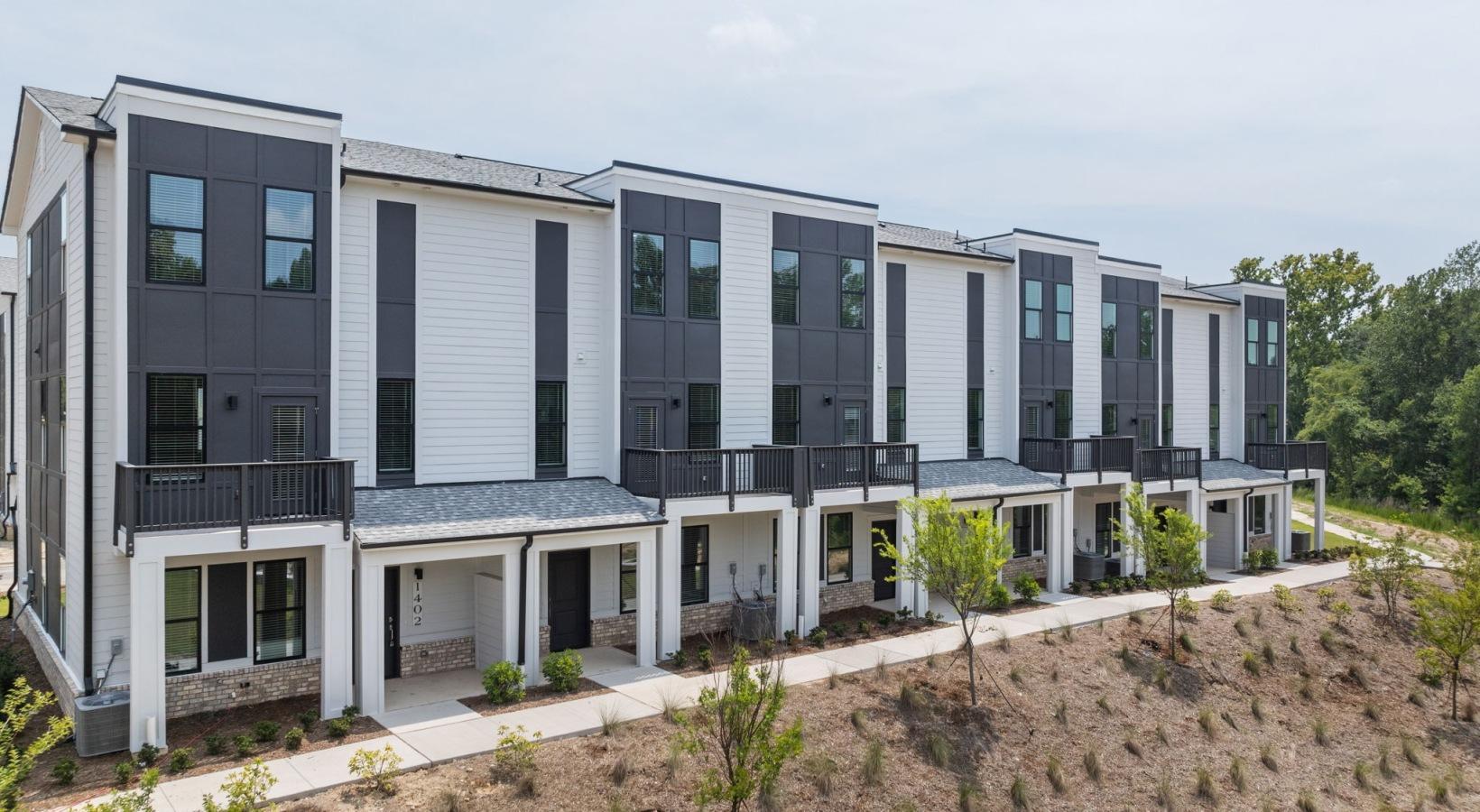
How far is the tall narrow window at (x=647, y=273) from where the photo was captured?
18.6m

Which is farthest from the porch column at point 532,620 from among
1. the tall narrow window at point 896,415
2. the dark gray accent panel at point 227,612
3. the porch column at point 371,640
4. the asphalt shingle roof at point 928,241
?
the asphalt shingle roof at point 928,241

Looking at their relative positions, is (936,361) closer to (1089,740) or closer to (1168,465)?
(1168,465)

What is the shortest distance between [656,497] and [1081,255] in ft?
53.0

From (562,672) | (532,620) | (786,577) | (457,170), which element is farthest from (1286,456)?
(457,170)

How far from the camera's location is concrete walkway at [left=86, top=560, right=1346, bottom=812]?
11.5 metres

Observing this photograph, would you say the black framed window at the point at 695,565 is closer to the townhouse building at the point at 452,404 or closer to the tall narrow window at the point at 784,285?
the townhouse building at the point at 452,404

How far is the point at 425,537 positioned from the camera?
14.4 m

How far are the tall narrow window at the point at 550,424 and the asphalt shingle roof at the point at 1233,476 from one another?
19.9m

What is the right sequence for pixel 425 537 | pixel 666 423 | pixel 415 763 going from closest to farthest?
pixel 415 763 → pixel 425 537 → pixel 666 423

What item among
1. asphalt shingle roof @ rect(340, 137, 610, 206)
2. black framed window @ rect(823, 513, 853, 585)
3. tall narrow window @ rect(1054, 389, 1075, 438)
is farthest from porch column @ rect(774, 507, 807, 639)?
tall narrow window @ rect(1054, 389, 1075, 438)

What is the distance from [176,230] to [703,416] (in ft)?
32.9

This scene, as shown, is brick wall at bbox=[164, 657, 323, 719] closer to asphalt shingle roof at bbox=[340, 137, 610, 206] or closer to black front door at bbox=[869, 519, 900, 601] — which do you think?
asphalt shingle roof at bbox=[340, 137, 610, 206]

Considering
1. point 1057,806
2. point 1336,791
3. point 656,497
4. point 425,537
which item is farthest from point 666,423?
point 1336,791

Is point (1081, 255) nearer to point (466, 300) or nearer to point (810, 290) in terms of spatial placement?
point (810, 290)
